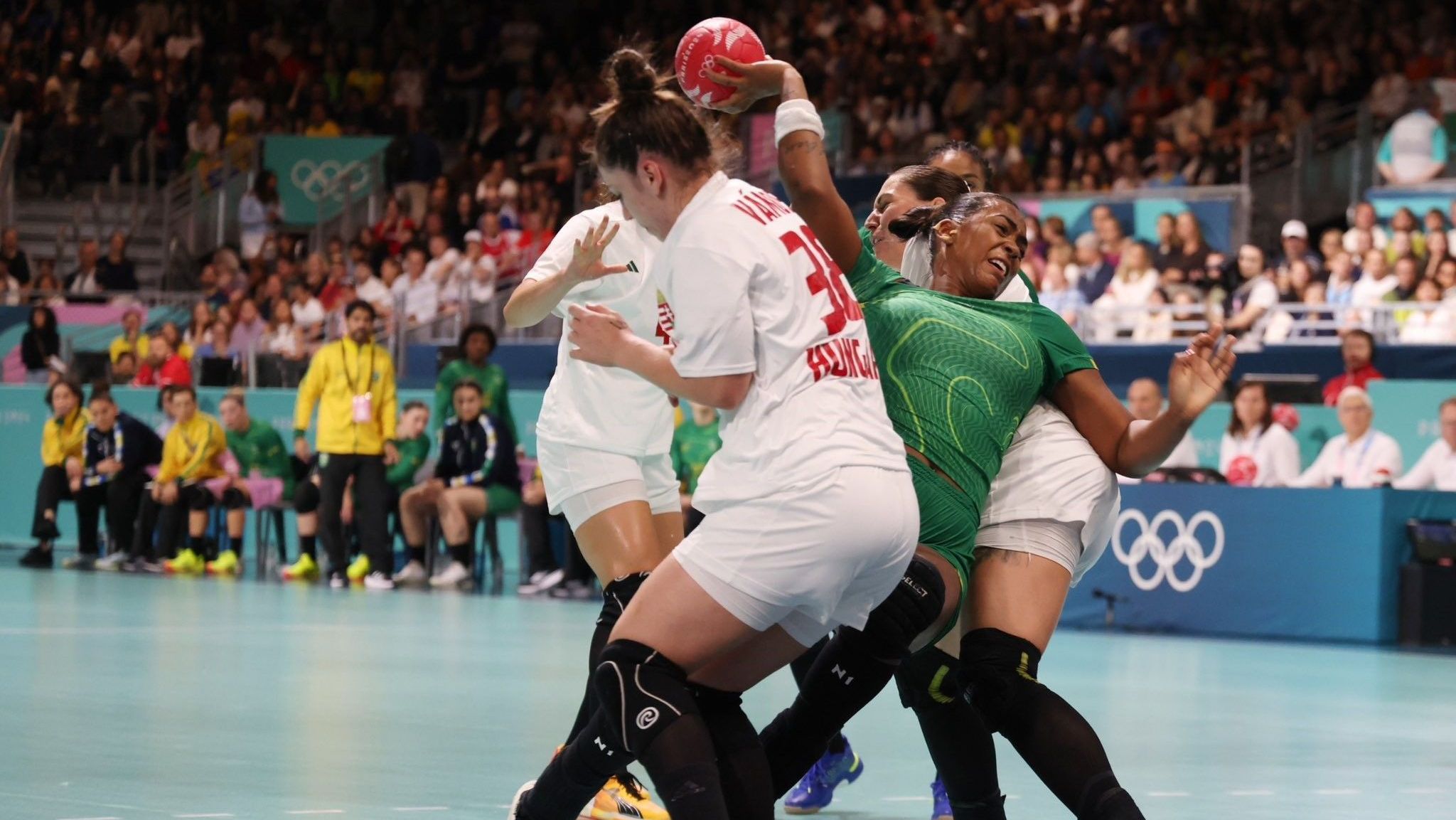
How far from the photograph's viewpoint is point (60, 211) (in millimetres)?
25828

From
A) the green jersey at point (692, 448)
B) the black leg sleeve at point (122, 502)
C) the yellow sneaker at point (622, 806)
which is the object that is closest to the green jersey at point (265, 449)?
the black leg sleeve at point (122, 502)

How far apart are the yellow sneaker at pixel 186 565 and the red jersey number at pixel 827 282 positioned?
13.3 meters

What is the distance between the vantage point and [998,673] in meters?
4.60

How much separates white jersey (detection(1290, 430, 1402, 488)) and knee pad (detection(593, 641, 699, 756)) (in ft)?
31.0

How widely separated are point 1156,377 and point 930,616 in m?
11.1

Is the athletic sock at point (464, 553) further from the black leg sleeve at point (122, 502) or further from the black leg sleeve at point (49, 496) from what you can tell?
the black leg sleeve at point (49, 496)

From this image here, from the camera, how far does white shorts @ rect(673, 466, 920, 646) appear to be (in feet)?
13.1

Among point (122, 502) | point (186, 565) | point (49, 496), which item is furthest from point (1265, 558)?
point (49, 496)

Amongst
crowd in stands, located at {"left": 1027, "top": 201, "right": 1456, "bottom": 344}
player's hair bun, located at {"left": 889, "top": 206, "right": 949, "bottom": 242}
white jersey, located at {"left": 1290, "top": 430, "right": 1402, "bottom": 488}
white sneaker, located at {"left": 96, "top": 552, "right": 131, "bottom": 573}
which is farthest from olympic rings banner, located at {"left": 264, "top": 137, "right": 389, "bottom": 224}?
player's hair bun, located at {"left": 889, "top": 206, "right": 949, "bottom": 242}

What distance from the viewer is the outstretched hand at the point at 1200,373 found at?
15.5ft

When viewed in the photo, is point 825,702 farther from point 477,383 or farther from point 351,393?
point 351,393

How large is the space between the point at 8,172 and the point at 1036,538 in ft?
72.6

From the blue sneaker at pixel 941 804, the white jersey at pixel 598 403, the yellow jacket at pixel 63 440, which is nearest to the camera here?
the blue sneaker at pixel 941 804

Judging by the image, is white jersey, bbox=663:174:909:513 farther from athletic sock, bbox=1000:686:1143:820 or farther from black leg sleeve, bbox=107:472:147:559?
black leg sleeve, bbox=107:472:147:559
